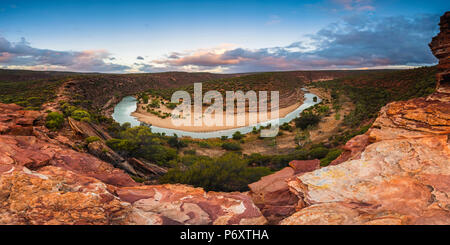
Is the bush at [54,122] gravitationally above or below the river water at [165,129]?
above

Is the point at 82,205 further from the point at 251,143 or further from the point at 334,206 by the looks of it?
the point at 251,143

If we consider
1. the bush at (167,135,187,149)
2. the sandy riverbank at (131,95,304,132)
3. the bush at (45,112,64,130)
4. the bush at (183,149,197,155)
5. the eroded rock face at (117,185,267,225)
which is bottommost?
the bush at (183,149,197,155)

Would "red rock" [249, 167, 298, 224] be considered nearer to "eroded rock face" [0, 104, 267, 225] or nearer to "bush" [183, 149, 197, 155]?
"eroded rock face" [0, 104, 267, 225]

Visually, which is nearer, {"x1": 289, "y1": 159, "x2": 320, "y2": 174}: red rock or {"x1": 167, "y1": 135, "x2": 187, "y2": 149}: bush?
{"x1": 289, "y1": 159, "x2": 320, "y2": 174}: red rock

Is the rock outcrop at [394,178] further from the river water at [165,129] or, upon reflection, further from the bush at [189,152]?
the river water at [165,129]

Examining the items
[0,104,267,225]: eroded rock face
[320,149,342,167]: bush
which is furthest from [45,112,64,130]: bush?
[320,149,342,167]: bush

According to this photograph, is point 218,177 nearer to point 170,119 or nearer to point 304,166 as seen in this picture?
point 304,166

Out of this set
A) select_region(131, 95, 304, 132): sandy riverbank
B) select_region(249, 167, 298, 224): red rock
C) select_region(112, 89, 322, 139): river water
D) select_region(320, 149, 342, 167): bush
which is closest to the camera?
select_region(249, 167, 298, 224): red rock

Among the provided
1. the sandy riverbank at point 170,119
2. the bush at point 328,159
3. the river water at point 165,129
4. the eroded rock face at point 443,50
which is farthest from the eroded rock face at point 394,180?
the sandy riverbank at point 170,119

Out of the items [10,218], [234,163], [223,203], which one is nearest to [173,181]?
[234,163]
